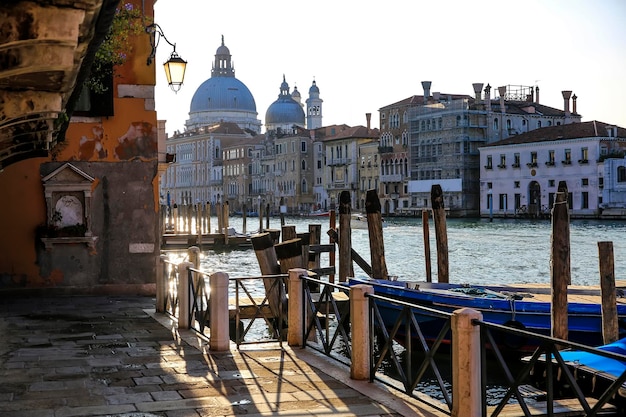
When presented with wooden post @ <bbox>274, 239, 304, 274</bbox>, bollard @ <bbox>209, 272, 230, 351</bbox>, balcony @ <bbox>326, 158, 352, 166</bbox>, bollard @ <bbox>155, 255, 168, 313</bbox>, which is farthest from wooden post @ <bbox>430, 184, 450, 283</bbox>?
balcony @ <bbox>326, 158, 352, 166</bbox>

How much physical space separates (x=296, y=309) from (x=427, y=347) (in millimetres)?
2155

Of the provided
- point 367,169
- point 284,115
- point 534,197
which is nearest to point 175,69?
point 534,197

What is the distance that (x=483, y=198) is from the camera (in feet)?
231

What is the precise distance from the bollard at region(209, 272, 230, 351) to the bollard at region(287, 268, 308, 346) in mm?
584

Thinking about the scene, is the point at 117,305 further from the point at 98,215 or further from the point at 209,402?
the point at 209,402

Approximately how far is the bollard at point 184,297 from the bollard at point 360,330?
290cm

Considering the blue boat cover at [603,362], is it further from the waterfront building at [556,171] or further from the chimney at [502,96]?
the chimney at [502,96]

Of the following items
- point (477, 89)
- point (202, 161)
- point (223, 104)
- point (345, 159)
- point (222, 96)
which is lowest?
point (345, 159)

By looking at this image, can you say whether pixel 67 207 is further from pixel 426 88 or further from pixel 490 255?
pixel 426 88

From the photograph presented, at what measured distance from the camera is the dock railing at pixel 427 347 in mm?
5113

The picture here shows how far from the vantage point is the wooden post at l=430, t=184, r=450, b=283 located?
16844mm

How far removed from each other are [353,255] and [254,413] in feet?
40.8

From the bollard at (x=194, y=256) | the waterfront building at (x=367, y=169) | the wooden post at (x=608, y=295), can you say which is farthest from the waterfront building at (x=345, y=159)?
the bollard at (x=194, y=256)

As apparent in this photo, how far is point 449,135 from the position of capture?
72812 mm
